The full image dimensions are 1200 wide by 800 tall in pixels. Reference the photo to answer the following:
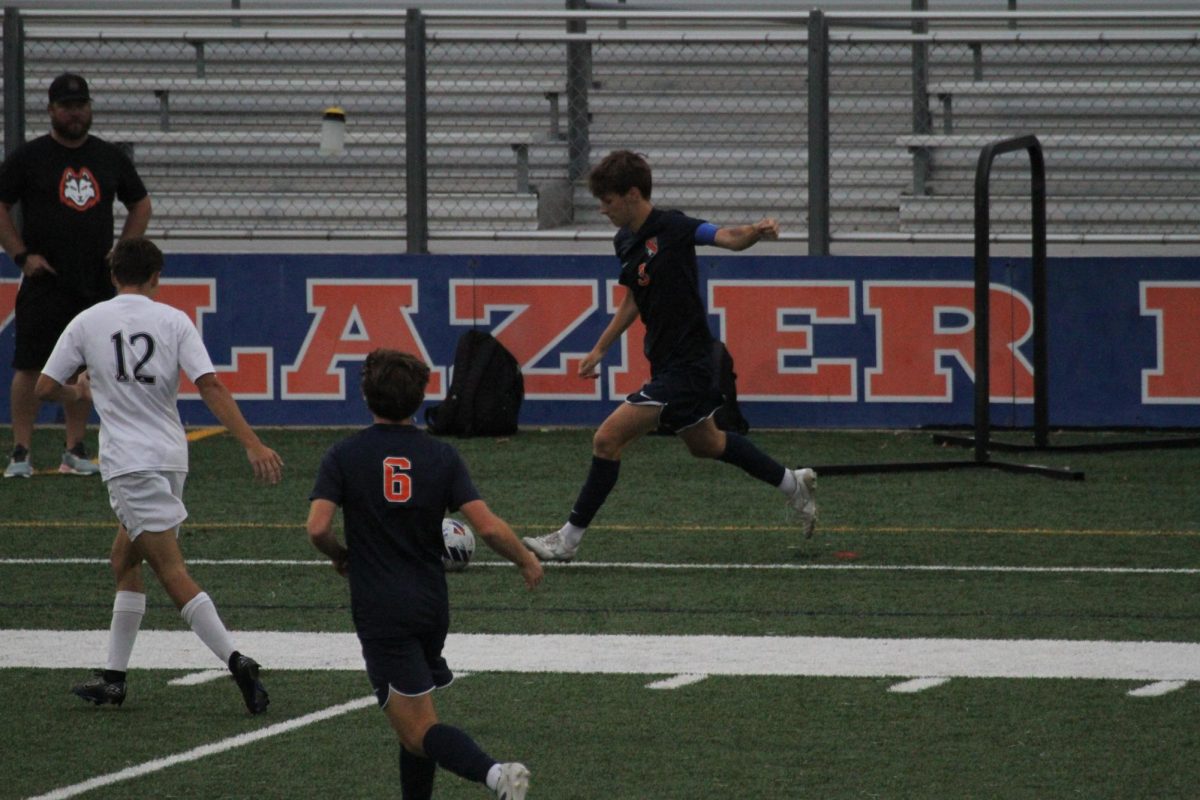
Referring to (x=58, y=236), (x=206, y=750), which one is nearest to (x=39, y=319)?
(x=58, y=236)

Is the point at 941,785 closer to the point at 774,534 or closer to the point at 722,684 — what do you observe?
the point at 722,684

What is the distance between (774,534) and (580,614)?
7.04 ft

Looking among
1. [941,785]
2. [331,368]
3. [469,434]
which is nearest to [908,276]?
[469,434]

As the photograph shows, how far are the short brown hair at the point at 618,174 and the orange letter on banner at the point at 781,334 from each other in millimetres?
5024

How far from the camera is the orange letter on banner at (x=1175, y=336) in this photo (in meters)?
13.0

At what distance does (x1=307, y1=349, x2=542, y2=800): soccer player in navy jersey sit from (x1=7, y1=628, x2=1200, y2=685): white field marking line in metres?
1.93

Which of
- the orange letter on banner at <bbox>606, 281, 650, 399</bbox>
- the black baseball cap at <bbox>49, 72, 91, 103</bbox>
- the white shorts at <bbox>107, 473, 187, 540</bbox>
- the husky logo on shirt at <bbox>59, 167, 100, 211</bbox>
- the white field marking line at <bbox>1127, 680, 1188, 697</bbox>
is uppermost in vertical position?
the black baseball cap at <bbox>49, 72, 91, 103</bbox>

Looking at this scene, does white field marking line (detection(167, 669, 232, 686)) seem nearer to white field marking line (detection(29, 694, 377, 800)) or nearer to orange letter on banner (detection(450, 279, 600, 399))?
white field marking line (detection(29, 694, 377, 800))

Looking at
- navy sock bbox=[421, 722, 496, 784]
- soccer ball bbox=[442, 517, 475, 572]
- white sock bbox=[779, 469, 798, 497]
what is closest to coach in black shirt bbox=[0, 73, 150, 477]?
white sock bbox=[779, 469, 798, 497]

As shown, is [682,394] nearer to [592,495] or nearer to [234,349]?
[592,495]

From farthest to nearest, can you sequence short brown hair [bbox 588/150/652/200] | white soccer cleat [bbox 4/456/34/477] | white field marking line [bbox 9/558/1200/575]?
white soccer cleat [bbox 4/456/34/477] < white field marking line [bbox 9/558/1200/575] < short brown hair [bbox 588/150/652/200]

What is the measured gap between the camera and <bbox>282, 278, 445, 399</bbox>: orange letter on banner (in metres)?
13.6

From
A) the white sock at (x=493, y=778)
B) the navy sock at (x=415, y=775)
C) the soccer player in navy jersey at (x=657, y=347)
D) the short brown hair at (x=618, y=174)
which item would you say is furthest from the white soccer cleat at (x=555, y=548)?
the white sock at (x=493, y=778)

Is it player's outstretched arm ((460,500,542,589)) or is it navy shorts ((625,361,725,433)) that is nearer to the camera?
player's outstretched arm ((460,500,542,589))
